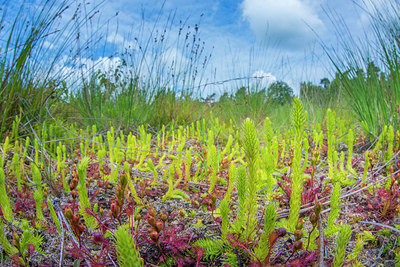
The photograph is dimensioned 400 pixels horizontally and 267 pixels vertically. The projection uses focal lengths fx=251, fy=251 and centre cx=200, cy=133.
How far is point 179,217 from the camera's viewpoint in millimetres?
1546

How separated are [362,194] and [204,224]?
1.25 m

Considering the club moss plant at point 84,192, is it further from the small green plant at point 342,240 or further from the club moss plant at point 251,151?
the small green plant at point 342,240

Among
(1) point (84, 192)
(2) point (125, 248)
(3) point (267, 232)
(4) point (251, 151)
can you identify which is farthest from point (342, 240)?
(1) point (84, 192)

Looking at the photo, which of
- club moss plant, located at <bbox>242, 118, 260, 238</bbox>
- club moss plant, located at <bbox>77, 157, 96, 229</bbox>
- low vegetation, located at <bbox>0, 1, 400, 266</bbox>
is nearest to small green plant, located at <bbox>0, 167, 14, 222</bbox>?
low vegetation, located at <bbox>0, 1, 400, 266</bbox>

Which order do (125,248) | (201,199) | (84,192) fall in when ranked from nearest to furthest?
(125,248) → (84,192) → (201,199)

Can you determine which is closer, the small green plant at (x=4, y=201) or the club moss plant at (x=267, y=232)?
the club moss plant at (x=267, y=232)

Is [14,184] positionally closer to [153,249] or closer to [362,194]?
[153,249]

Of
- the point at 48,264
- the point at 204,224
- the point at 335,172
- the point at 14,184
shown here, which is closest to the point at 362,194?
the point at 335,172

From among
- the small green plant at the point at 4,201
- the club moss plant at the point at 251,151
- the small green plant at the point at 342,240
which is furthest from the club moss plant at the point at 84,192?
the small green plant at the point at 342,240

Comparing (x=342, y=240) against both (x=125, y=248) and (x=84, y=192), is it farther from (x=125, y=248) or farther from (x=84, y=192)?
(x=84, y=192)

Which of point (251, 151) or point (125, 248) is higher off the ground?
point (251, 151)

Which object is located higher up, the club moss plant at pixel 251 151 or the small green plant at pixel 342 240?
the club moss plant at pixel 251 151

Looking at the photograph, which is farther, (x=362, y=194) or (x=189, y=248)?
(x=362, y=194)

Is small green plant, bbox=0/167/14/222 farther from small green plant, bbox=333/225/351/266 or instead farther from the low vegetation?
small green plant, bbox=333/225/351/266
